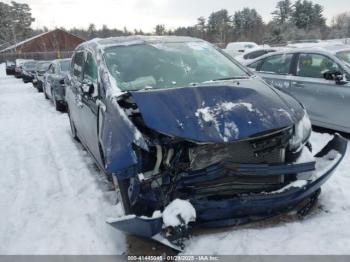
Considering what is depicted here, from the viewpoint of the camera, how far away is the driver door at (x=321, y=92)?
6.15 metres

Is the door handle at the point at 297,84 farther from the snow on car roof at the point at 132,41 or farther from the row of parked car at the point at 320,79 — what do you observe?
the snow on car roof at the point at 132,41

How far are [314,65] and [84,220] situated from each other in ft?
16.1

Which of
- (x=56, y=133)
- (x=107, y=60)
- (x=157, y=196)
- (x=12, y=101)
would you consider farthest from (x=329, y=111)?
(x=12, y=101)

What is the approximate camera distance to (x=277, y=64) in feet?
24.7

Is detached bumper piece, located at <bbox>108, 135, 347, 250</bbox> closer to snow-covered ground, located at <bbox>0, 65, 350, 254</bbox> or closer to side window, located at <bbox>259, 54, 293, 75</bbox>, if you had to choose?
snow-covered ground, located at <bbox>0, 65, 350, 254</bbox>

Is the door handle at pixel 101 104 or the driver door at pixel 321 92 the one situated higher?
the door handle at pixel 101 104

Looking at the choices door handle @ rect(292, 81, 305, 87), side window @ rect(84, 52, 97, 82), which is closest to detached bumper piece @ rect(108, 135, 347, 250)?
side window @ rect(84, 52, 97, 82)

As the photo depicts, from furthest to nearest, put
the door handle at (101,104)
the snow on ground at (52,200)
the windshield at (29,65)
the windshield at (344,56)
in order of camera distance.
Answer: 1. the windshield at (29,65)
2. the windshield at (344,56)
3. the door handle at (101,104)
4. the snow on ground at (52,200)

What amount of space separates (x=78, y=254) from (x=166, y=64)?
2257mm

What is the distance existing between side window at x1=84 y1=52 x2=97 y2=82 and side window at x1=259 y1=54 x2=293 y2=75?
13.0 ft

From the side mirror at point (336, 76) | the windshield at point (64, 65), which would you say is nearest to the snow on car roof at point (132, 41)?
the side mirror at point (336, 76)

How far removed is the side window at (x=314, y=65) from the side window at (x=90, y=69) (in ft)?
12.9

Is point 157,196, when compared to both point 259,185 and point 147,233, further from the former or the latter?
point 259,185

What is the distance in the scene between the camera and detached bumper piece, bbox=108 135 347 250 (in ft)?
9.64
